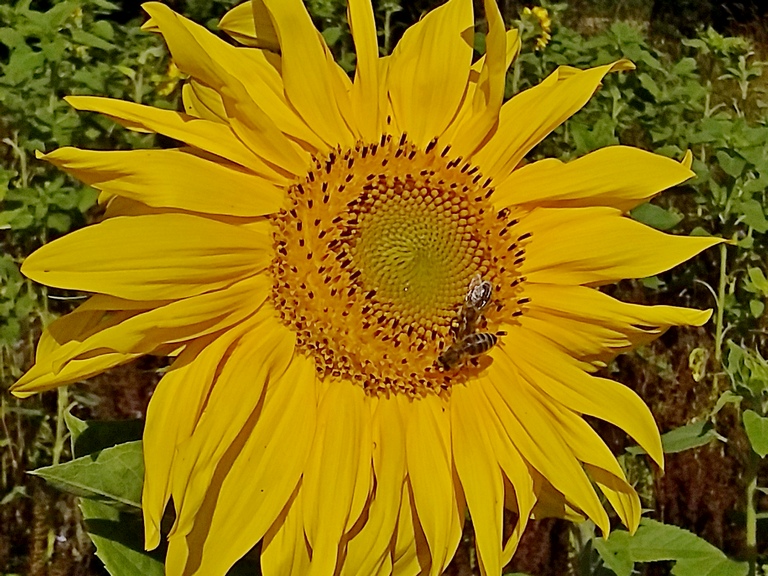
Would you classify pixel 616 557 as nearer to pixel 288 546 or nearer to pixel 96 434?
pixel 288 546

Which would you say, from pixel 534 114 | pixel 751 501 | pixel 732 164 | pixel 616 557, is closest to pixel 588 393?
pixel 616 557

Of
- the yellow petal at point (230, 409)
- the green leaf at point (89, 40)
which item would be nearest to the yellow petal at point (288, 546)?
the yellow petal at point (230, 409)

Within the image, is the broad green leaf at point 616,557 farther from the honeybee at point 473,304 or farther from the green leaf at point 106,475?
the green leaf at point 106,475

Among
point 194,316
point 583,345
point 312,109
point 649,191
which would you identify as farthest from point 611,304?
point 194,316

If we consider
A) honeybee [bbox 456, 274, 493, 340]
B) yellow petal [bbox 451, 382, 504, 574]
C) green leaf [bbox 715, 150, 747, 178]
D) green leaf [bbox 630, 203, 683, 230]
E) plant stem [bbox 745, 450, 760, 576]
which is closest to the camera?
yellow petal [bbox 451, 382, 504, 574]

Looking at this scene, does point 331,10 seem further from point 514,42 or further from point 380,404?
point 380,404

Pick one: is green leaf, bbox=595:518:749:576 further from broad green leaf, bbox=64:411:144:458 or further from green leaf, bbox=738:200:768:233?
green leaf, bbox=738:200:768:233

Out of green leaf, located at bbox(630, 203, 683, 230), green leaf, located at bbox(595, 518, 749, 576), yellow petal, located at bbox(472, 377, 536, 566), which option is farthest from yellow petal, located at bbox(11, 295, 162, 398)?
green leaf, located at bbox(630, 203, 683, 230)
